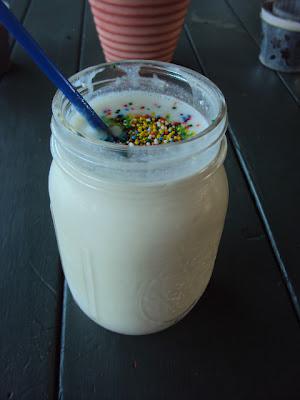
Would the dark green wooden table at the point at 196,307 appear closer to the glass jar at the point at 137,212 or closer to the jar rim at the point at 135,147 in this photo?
the glass jar at the point at 137,212

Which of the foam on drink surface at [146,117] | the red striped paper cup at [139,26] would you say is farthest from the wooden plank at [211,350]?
the red striped paper cup at [139,26]

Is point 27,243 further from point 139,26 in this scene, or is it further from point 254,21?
point 254,21

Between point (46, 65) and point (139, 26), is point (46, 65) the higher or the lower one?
the higher one

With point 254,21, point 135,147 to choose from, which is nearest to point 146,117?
point 135,147

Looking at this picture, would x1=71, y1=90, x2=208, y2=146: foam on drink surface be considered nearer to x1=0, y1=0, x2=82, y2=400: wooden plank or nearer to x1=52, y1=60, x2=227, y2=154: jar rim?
x1=52, y1=60, x2=227, y2=154: jar rim

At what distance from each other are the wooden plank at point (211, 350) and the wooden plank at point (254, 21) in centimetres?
53

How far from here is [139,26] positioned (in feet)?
2.88

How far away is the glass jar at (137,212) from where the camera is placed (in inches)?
16.1

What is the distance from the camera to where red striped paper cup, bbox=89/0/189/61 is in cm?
85

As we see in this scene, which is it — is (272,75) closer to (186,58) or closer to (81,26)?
(186,58)

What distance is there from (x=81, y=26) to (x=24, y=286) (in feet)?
2.75

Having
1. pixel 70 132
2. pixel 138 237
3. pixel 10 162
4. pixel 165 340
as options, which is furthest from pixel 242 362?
pixel 10 162

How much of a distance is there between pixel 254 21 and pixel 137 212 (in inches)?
39.5

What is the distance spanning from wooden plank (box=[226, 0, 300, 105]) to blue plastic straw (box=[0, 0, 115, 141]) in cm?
62
